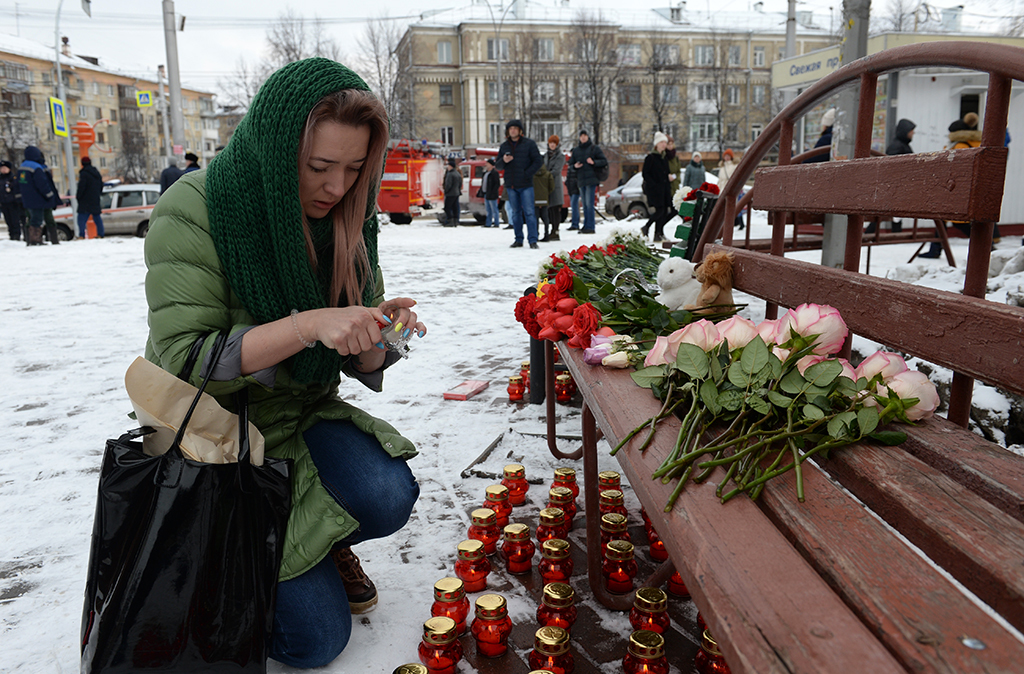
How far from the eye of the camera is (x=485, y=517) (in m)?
2.62

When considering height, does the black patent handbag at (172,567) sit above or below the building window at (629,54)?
below

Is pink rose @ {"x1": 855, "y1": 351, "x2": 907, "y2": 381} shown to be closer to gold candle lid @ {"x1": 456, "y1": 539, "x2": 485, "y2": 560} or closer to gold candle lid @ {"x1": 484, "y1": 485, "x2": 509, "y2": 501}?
gold candle lid @ {"x1": 456, "y1": 539, "x2": 485, "y2": 560}

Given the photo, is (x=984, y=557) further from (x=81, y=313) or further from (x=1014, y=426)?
(x=81, y=313)

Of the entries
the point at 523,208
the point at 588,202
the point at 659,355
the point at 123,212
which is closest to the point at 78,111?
the point at 123,212

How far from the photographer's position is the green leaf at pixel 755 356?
162 cm

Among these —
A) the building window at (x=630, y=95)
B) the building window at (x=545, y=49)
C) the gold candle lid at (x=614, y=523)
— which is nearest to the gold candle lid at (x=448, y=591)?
the gold candle lid at (x=614, y=523)

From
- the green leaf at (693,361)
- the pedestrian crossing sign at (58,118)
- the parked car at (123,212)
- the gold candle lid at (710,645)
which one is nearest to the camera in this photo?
the green leaf at (693,361)

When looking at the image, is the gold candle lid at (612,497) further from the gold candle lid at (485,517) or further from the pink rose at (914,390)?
the pink rose at (914,390)

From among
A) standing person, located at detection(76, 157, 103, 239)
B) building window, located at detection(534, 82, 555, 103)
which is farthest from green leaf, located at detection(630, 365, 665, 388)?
building window, located at detection(534, 82, 555, 103)

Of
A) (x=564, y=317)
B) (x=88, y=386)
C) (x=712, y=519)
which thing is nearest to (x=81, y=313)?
(x=88, y=386)

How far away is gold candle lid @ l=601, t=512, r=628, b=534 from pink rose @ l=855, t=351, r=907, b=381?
1.14 m

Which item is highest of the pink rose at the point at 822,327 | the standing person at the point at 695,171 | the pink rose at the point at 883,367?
the standing person at the point at 695,171

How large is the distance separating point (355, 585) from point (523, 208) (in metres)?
10.7

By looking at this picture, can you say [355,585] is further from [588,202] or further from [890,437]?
[588,202]
